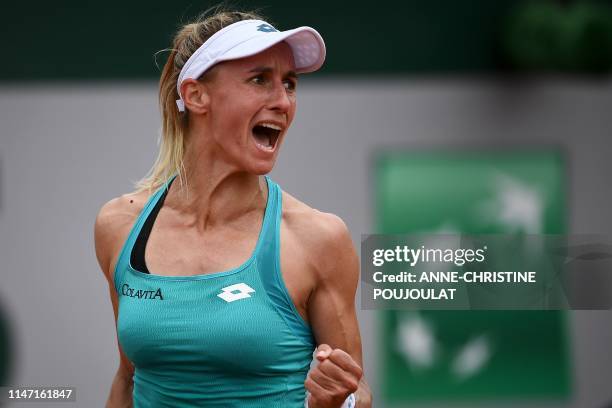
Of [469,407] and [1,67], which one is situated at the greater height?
[1,67]

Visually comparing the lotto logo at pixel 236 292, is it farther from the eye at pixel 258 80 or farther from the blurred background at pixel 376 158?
the blurred background at pixel 376 158

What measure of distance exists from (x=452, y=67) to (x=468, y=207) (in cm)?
102

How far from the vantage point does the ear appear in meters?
3.02

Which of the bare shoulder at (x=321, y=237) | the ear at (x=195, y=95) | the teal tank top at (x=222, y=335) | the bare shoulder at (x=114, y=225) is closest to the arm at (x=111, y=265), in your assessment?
the bare shoulder at (x=114, y=225)

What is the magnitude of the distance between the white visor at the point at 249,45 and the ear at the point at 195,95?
0.02 meters

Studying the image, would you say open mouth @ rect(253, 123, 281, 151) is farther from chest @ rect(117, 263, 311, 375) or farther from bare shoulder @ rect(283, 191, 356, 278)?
chest @ rect(117, 263, 311, 375)

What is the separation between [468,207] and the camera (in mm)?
7570

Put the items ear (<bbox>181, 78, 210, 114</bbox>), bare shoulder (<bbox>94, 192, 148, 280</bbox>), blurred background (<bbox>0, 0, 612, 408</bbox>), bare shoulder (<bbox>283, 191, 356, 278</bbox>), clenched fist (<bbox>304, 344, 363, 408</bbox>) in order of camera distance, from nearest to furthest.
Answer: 1. clenched fist (<bbox>304, 344, 363, 408</bbox>)
2. bare shoulder (<bbox>283, 191, 356, 278</bbox>)
3. ear (<bbox>181, 78, 210, 114</bbox>)
4. bare shoulder (<bbox>94, 192, 148, 280</bbox>)
5. blurred background (<bbox>0, 0, 612, 408</bbox>)

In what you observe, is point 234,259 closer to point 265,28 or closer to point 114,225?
point 114,225

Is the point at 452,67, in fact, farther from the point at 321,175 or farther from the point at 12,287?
the point at 12,287

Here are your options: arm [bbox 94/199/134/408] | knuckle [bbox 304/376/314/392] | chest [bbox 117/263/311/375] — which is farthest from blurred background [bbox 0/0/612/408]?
knuckle [bbox 304/376/314/392]

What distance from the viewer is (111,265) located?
123 inches

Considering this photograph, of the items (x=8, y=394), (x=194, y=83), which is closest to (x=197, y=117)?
(x=194, y=83)

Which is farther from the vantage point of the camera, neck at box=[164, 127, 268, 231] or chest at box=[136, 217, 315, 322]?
neck at box=[164, 127, 268, 231]
